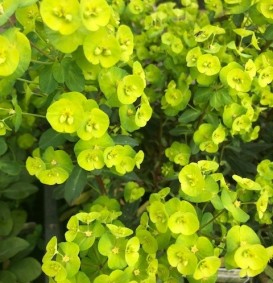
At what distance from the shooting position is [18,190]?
148 cm

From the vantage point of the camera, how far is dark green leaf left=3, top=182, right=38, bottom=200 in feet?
4.86

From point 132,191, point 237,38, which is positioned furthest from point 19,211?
point 237,38

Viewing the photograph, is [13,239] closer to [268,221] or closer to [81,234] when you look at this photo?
[81,234]

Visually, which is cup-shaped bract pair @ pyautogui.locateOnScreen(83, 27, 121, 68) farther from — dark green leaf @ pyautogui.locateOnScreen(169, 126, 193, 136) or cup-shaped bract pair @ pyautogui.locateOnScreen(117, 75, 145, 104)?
dark green leaf @ pyautogui.locateOnScreen(169, 126, 193, 136)

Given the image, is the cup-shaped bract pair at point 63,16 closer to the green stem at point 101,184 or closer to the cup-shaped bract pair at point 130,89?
the cup-shaped bract pair at point 130,89

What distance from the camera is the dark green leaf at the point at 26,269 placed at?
1397 millimetres

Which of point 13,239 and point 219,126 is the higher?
point 219,126

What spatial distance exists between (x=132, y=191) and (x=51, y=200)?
40cm

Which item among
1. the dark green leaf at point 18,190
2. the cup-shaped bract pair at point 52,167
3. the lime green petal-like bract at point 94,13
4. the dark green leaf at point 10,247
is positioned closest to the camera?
the lime green petal-like bract at point 94,13

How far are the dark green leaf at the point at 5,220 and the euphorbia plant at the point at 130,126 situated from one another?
280 millimetres

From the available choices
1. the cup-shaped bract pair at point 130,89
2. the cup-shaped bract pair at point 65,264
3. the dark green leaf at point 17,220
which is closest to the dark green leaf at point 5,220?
the dark green leaf at point 17,220

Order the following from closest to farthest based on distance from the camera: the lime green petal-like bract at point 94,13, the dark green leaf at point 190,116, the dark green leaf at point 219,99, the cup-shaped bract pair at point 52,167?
the lime green petal-like bract at point 94,13 < the cup-shaped bract pair at point 52,167 < the dark green leaf at point 219,99 < the dark green leaf at point 190,116

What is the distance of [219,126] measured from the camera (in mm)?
1116

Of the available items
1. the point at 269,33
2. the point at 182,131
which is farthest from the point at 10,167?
the point at 269,33
